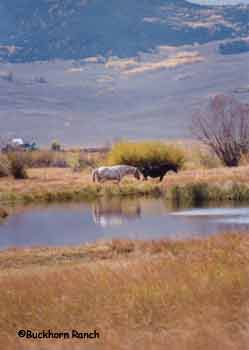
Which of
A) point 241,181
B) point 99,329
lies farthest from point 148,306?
point 241,181

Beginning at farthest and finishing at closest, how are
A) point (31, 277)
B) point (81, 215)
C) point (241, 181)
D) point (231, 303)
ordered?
point (241, 181)
point (81, 215)
point (31, 277)
point (231, 303)

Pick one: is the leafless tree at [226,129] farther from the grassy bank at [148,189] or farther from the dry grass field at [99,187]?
the dry grass field at [99,187]

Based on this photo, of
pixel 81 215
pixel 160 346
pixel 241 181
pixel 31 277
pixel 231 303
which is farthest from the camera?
pixel 241 181

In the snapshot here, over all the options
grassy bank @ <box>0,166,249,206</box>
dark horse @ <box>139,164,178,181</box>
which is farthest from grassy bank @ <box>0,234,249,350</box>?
dark horse @ <box>139,164,178,181</box>

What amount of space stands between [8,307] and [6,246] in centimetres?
1260

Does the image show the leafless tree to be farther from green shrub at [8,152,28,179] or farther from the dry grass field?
the dry grass field

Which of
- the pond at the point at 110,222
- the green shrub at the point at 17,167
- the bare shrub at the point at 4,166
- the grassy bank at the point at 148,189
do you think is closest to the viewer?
the pond at the point at 110,222

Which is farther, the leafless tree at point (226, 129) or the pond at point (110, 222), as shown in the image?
the leafless tree at point (226, 129)

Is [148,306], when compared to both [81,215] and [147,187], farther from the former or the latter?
[147,187]

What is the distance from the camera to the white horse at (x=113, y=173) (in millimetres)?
47594

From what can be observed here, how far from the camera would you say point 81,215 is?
109 ft

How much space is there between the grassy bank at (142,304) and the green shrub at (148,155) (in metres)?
39.8

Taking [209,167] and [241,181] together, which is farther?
[209,167]

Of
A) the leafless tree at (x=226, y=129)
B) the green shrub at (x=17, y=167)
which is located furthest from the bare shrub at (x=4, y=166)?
the leafless tree at (x=226, y=129)
